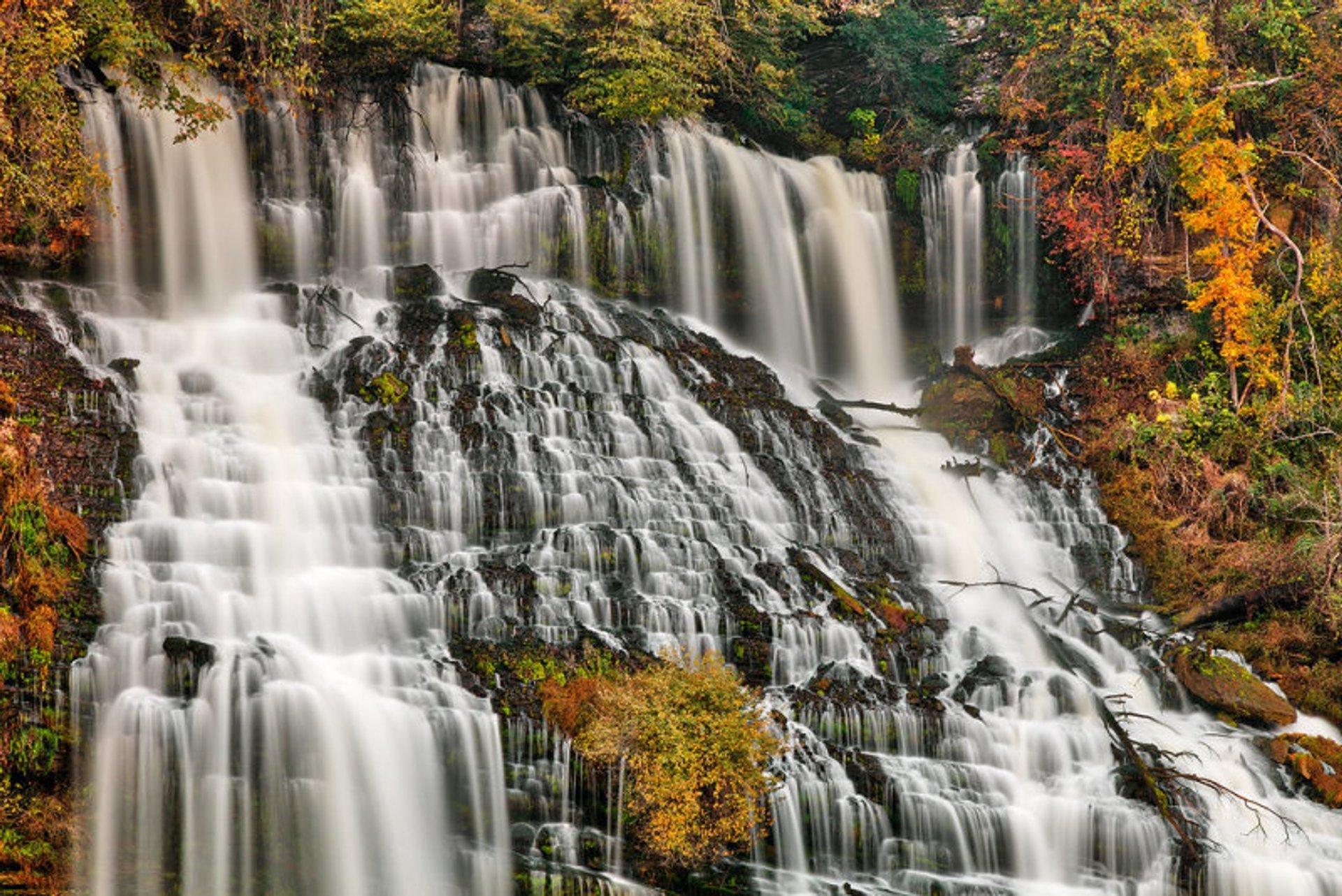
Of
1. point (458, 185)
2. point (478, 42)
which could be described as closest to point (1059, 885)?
point (458, 185)

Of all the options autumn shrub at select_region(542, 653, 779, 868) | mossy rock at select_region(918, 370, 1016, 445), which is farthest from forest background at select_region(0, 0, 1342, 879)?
autumn shrub at select_region(542, 653, 779, 868)

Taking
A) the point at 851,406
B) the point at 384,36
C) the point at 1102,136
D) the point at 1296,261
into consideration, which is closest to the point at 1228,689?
the point at 851,406

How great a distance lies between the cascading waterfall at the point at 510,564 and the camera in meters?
11.4

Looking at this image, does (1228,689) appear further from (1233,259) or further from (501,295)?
(501,295)

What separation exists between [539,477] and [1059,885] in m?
7.96

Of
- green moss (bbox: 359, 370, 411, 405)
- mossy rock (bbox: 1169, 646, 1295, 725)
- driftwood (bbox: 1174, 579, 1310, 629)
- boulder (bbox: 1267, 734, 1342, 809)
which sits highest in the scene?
green moss (bbox: 359, 370, 411, 405)

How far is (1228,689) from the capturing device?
50.2ft

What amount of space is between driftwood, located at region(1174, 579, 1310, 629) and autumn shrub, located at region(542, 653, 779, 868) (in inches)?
318

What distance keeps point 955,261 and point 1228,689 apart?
12889 millimetres

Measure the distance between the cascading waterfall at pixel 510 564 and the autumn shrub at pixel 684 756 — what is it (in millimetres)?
339

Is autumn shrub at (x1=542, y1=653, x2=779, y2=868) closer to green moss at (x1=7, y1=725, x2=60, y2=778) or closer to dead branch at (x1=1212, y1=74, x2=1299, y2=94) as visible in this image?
green moss at (x1=7, y1=725, x2=60, y2=778)

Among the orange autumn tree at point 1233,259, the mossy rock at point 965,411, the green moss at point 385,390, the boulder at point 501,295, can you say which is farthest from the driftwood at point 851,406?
the green moss at point 385,390

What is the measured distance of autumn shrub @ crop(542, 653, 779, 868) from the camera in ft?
38.1

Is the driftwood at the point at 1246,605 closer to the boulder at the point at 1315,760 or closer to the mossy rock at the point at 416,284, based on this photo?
the boulder at the point at 1315,760
